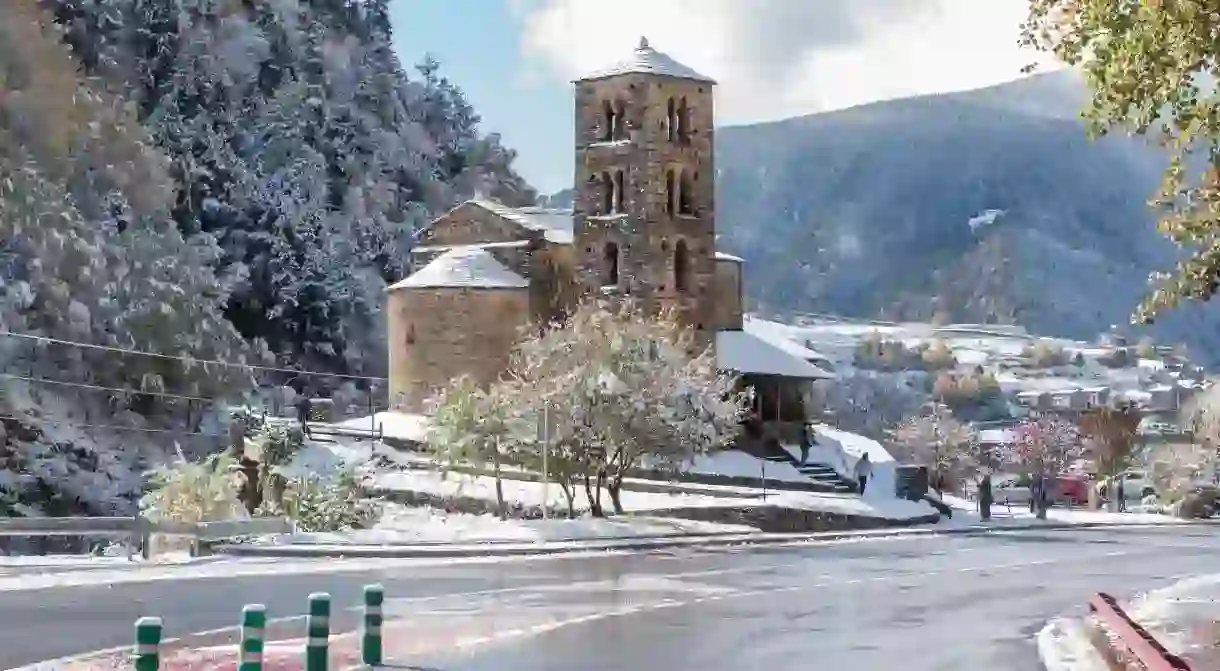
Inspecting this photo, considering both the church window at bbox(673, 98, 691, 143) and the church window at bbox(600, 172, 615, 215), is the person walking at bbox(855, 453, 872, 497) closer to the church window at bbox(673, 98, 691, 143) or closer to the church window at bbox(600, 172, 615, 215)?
the church window at bbox(600, 172, 615, 215)

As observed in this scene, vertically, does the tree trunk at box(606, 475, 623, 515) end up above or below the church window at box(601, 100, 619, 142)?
below

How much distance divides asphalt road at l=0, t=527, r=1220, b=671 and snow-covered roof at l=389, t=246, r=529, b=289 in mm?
29018

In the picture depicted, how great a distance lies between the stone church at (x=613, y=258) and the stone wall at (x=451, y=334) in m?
0.03

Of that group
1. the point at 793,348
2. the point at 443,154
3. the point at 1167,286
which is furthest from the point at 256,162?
the point at 1167,286

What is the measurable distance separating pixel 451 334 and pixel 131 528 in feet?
104

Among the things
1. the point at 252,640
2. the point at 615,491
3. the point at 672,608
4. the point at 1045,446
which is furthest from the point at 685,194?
the point at 252,640

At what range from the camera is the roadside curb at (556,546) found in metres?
28.3

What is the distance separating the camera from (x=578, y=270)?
192 ft

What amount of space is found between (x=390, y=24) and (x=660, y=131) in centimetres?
6609

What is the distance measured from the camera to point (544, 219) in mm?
64000

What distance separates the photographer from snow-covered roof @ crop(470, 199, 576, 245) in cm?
6072

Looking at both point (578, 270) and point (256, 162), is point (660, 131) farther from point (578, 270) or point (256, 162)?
point (256, 162)

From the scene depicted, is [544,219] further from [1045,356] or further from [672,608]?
[1045,356]

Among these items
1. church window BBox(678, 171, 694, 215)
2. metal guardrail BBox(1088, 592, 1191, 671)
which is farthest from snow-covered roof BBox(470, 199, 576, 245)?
metal guardrail BBox(1088, 592, 1191, 671)
